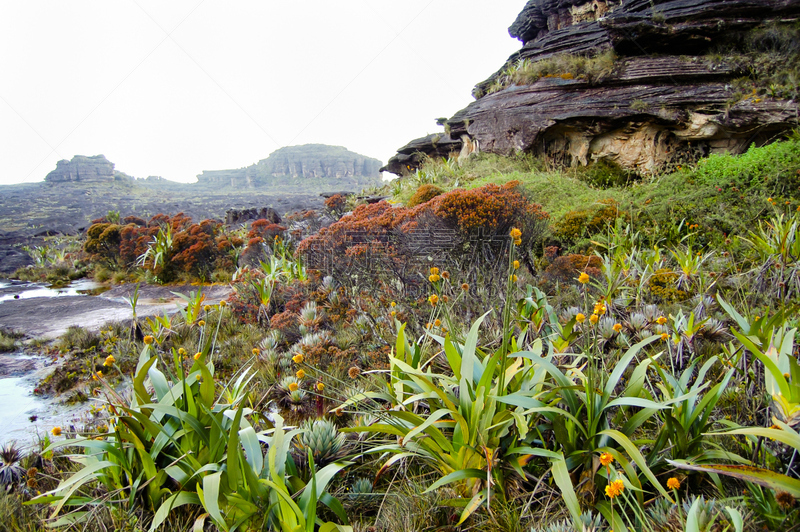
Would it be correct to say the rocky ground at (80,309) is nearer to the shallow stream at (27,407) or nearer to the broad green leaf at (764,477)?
the shallow stream at (27,407)

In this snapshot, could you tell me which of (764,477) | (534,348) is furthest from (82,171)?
(764,477)

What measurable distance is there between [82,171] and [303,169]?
29.8 m

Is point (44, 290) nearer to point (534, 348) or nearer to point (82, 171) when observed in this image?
point (534, 348)

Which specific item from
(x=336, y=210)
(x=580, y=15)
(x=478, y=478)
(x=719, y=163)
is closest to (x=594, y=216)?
(x=719, y=163)

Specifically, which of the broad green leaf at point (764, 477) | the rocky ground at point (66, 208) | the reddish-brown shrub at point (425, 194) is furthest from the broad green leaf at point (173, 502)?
the rocky ground at point (66, 208)

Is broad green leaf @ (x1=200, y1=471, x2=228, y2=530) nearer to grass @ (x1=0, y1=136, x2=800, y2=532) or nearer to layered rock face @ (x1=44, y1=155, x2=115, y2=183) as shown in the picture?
grass @ (x1=0, y1=136, x2=800, y2=532)

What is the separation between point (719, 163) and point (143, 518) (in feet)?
33.3

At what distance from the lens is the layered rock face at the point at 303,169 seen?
50.4 metres

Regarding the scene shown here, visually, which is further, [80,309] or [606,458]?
[80,309]

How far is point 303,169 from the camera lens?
196ft

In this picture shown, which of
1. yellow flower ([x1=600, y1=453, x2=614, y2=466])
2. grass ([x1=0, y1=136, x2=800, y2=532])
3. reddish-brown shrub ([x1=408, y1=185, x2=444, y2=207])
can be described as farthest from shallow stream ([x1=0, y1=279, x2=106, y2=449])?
reddish-brown shrub ([x1=408, y1=185, x2=444, y2=207])

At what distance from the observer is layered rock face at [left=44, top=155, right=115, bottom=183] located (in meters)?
33.3

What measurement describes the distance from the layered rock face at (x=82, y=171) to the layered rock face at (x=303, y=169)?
42.5 feet

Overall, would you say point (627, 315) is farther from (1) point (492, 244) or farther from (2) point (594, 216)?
Answer: (2) point (594, 216)
